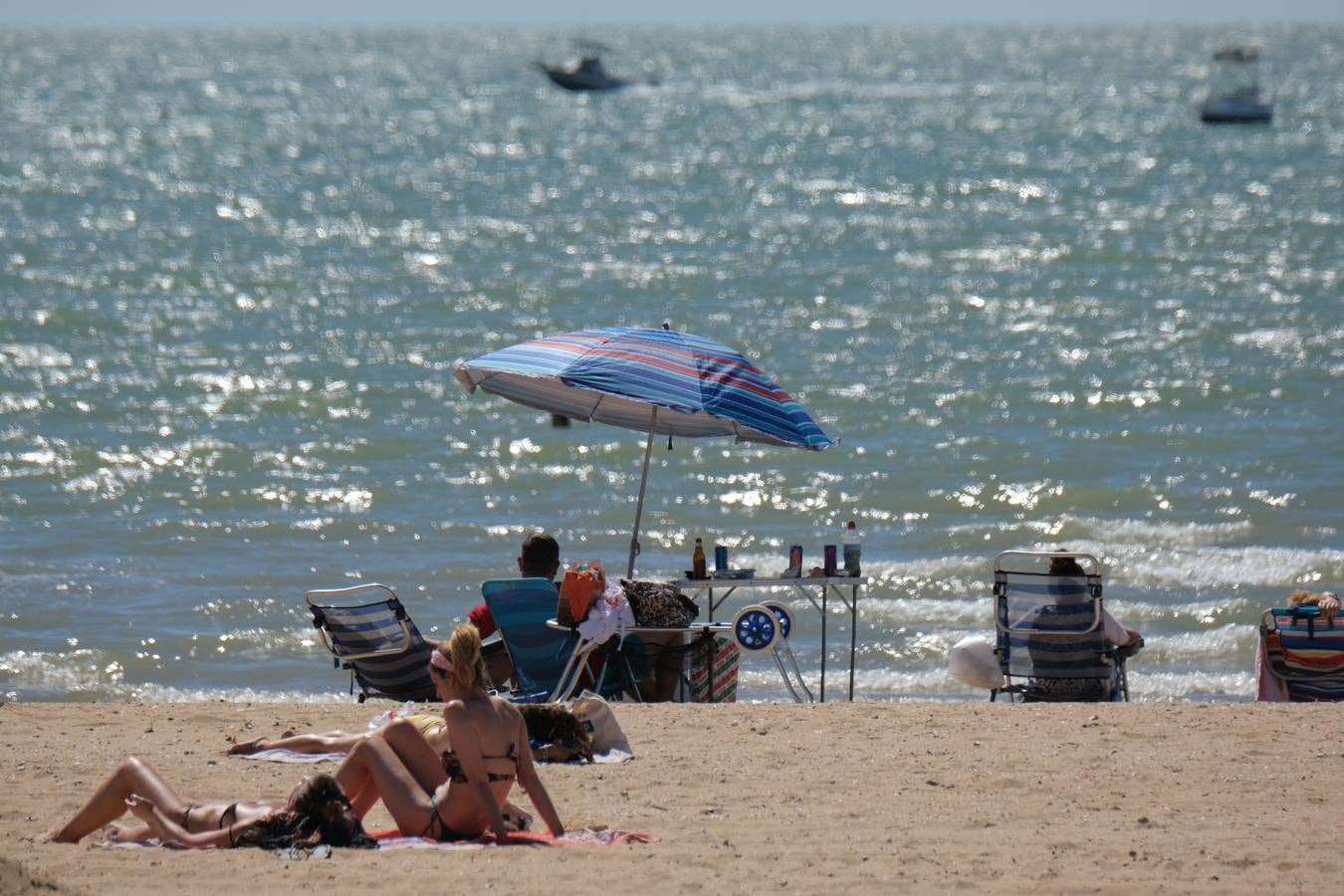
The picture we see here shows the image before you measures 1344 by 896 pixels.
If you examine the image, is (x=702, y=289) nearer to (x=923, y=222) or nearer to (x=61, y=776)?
(x=923, y=222)

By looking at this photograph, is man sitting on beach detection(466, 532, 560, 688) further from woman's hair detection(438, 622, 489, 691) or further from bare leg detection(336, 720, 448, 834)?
woman's hair detection(438, 622, 489, 691)

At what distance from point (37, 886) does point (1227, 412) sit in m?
14.9

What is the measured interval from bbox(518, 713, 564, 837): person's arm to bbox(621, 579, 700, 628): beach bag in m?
2.07

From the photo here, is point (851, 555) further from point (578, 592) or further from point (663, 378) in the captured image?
point (578, 592)

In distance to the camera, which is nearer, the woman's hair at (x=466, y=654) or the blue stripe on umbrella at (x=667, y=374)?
the woman's hair at (x=466, y=654)

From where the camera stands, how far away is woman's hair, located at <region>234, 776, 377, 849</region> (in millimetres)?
5703

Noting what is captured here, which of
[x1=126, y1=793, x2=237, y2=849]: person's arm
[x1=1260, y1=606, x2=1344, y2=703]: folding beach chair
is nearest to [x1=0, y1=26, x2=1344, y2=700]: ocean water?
[x1=1260, y1=606, x2=1344, y2=703]: folding beach chair

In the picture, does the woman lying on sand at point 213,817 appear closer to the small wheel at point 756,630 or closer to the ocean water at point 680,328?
the small wheel at point 756,630

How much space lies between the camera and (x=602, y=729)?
276 inches

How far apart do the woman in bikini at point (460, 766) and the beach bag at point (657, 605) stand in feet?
6.56

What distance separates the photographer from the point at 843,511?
1448 cm

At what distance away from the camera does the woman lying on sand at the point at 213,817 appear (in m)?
5.71

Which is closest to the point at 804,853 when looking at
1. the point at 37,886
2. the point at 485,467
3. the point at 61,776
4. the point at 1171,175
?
the point at 37,886

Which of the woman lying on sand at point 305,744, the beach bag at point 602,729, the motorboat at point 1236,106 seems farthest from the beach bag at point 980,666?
the motorboat at point 1236,106
